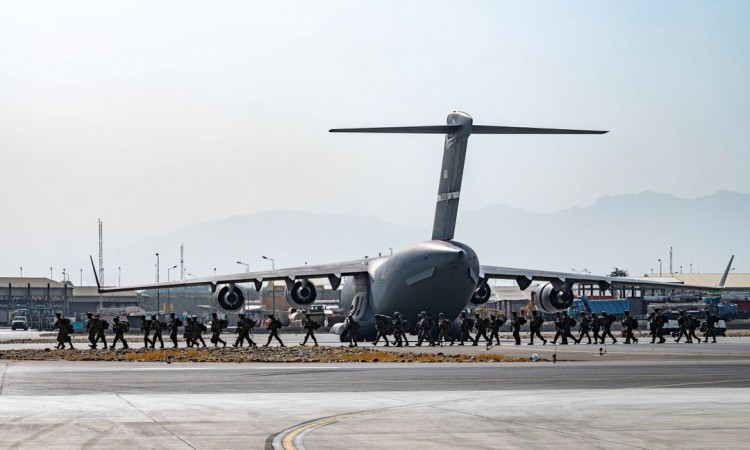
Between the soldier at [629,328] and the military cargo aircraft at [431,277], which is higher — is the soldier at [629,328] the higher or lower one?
the lower one

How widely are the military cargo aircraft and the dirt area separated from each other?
719 cm

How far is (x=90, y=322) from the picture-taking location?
169 feet

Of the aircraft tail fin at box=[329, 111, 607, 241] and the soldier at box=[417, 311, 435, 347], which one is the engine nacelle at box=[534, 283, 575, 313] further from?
the soldier at box=[417, 311, 435, 347]

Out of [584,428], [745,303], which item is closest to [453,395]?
[584,428]

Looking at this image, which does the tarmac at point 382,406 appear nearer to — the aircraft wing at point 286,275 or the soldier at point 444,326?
the soldier at point 444,326

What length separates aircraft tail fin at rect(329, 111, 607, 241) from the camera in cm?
5150

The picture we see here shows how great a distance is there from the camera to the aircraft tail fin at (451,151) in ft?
169

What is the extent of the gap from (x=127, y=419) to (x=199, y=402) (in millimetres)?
3400

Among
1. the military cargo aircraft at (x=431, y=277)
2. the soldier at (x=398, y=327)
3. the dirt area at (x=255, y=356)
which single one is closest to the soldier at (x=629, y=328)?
the military cargo aircraft at (x=431, y=277)

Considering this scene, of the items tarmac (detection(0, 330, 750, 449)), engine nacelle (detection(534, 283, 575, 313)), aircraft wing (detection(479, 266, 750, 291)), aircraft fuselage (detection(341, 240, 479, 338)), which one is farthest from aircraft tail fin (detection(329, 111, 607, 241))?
tarmac (detection(0, 330, 750, 449))

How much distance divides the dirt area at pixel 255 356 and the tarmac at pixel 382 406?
4.79 m

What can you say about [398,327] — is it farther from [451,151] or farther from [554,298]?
[554,298]

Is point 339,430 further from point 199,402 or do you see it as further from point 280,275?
point 280,275

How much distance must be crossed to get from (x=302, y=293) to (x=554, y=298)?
518 inches
